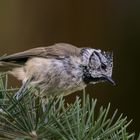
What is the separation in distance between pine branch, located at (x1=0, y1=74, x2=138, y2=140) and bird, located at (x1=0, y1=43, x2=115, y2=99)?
1.32 metres

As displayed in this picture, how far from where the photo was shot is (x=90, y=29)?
5.32 m

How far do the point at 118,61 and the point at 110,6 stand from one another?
449mm

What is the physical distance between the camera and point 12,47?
16.7 ft

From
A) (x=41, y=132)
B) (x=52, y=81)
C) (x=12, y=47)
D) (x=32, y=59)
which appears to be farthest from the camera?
(x=12, y=47)

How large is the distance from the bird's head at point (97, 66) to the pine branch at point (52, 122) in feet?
5.03

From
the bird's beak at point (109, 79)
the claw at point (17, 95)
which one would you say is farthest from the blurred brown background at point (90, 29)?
the claw at point (17, 95)

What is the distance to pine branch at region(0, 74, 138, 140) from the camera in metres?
1.68

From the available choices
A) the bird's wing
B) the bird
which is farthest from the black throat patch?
the bird's wing

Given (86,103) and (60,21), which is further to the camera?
(60,21)

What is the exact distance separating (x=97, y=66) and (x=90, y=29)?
6.18 ft

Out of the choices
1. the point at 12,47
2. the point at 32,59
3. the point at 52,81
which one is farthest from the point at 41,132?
the point at 12,47

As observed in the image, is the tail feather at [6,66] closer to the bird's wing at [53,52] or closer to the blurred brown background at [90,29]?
A: the bird's wing at [53,52]

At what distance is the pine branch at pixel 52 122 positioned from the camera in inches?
66.1

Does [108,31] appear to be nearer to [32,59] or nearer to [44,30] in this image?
[44,30]
